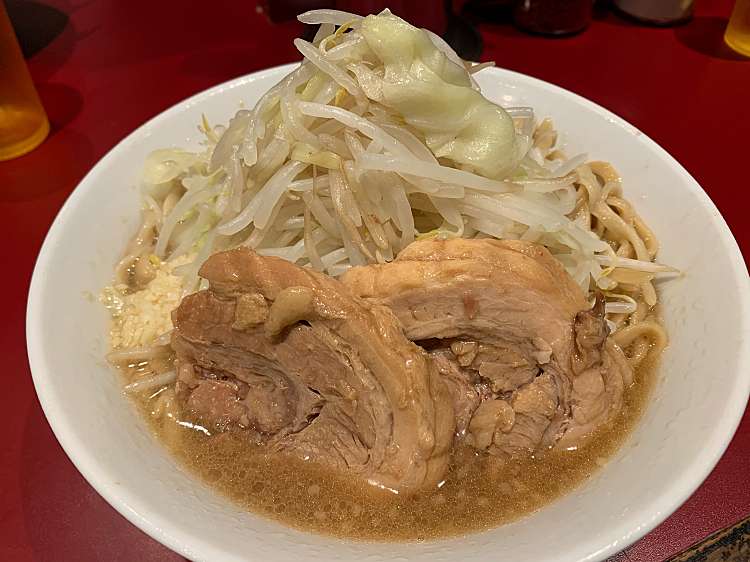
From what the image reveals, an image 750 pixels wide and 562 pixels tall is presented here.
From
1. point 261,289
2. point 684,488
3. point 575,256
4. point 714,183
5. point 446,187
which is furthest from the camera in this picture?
point 714,183

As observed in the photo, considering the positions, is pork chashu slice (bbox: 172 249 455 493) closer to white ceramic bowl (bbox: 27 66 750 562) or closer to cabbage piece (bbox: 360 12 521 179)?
white ceramic bowl (bbox: 27 66 750 562)

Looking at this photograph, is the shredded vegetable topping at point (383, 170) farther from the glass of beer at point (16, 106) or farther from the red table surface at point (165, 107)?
the glass of beer at point (16, 106)

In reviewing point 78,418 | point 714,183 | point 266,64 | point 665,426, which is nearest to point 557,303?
point 665,426

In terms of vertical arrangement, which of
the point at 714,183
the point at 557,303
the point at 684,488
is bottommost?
the point at 714,183

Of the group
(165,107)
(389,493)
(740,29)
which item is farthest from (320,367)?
(740,29)

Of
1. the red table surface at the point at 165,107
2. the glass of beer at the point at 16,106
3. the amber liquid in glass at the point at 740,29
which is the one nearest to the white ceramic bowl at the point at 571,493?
the red table surface at the point at 165,107

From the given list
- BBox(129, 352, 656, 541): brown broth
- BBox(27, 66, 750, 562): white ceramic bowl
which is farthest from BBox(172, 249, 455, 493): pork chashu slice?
BBox(27, 66, 750, 562): white ceramic bowl

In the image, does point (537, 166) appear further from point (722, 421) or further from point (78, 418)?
point (78, 418)
